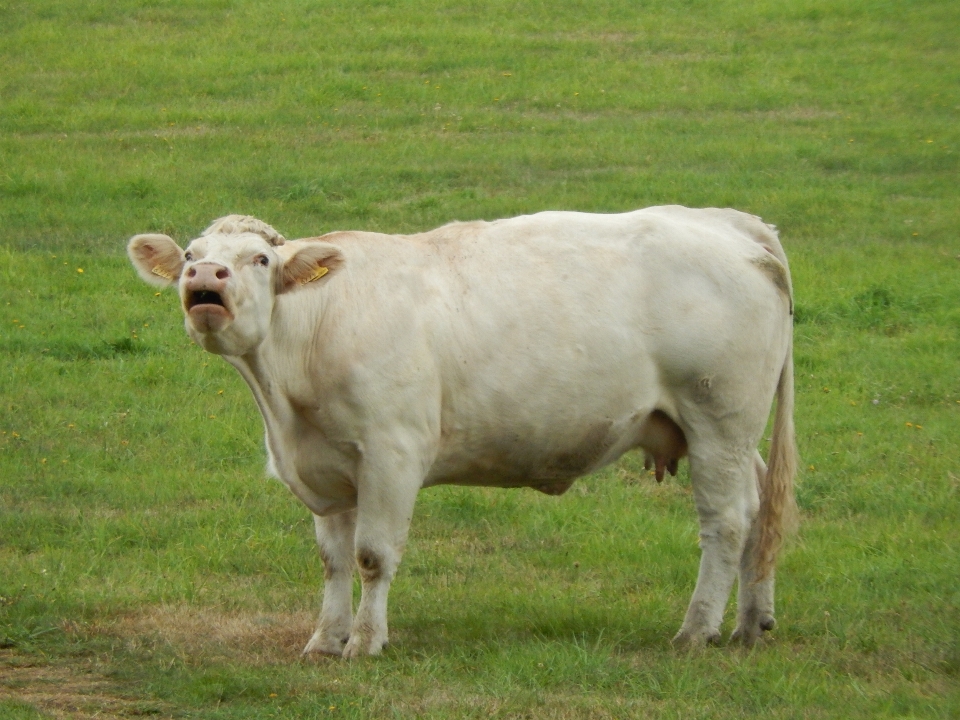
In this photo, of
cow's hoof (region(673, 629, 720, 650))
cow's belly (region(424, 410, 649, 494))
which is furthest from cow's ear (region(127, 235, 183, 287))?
cow's hoof (region(673, 629, 720, 650))

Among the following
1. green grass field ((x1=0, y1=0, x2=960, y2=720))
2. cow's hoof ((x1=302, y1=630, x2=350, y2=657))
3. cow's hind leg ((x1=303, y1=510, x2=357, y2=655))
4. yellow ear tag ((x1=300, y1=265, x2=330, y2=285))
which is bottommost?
green grass field ((x1=0, y1=0, x2=960, y2=720))

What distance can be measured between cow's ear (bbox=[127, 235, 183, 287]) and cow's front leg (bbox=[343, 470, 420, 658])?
1352mm

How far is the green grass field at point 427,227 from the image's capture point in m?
6.32

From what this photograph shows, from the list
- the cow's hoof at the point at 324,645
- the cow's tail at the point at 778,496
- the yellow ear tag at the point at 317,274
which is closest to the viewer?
the yellow ear tag at the point at 317,274

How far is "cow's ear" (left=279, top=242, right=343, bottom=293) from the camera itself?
6395mm

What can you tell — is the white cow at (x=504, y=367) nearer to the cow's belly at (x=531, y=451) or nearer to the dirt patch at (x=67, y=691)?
the cow's belly at (x=531, y=451)

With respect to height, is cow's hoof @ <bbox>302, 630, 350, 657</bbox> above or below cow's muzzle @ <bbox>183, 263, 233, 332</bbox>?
below

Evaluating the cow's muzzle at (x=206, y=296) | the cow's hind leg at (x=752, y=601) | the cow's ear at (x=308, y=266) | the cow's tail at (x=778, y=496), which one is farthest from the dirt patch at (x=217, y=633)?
the cow's tail at (x=778, y=496)

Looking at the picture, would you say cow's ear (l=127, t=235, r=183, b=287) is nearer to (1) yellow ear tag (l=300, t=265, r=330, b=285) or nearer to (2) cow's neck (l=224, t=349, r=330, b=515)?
(2) cow's neck (l=224, t=349, r=330, b=515)

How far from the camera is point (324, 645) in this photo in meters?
6.70

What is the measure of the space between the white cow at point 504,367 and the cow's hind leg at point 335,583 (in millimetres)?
10

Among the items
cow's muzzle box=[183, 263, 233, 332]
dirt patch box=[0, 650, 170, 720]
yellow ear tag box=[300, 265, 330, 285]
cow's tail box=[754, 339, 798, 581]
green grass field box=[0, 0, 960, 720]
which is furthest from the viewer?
cow's tail box=[754, 339, 798, 581]

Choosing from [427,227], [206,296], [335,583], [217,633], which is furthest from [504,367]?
[427,227]

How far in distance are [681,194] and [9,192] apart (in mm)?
8515
